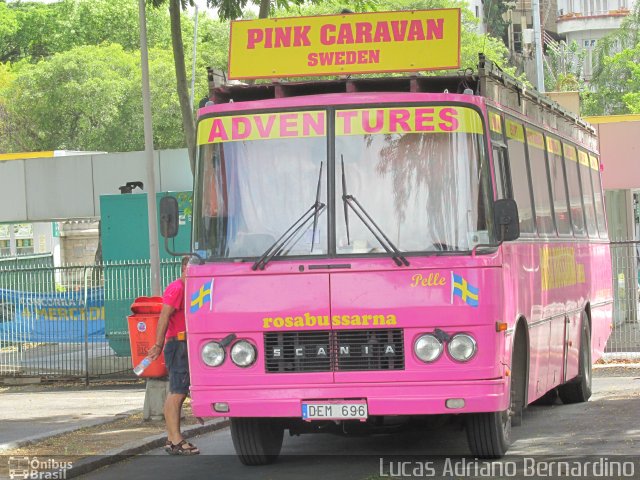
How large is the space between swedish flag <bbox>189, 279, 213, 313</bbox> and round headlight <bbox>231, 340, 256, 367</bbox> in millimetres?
422

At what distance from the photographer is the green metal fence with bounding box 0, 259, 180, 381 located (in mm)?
20969

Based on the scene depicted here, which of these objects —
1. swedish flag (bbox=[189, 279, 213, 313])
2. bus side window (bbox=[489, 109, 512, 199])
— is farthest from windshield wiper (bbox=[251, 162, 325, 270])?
bus side window (bbox=[489, 109, 512, 199])

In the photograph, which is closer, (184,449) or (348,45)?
(348,45)

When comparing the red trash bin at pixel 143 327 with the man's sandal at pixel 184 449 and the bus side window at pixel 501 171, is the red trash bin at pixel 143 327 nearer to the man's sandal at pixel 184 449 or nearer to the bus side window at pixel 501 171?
the man's sandal at pixel 184 449

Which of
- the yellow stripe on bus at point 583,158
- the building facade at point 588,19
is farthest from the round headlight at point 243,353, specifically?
Answer: the building facade at point 588,19

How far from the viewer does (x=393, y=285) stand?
1051 cm

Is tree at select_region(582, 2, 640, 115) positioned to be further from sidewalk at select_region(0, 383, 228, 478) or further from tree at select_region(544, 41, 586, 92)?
sidewalk at select_region(0, 383, 228, 478)

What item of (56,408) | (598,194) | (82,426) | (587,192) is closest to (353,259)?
(82,426)

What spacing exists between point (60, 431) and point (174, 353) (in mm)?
2510

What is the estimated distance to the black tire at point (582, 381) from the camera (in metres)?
15.9

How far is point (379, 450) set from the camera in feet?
41.1

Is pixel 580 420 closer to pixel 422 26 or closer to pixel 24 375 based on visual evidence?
pixel 422 26

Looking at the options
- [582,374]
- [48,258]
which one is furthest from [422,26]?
[48,258]

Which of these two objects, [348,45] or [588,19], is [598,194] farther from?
[588,19]
